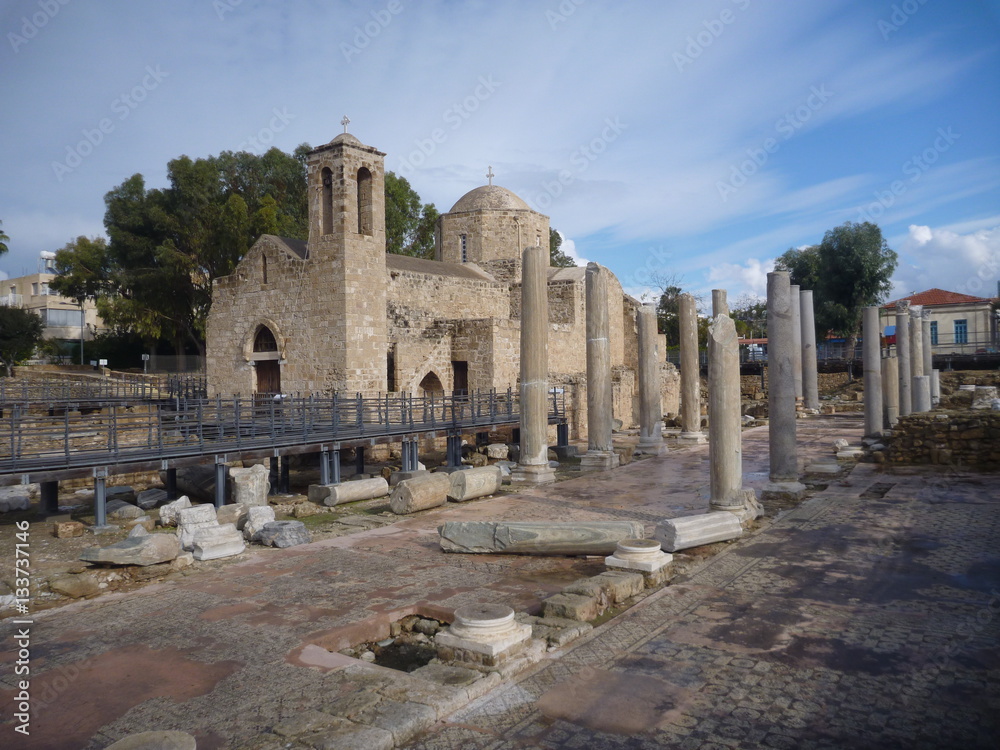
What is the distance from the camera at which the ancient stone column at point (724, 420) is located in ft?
33.1

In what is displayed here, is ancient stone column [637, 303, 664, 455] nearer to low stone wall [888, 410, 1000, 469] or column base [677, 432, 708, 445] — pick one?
column base [677, 432, 708, 445]

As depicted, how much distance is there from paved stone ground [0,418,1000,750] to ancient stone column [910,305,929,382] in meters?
16.1

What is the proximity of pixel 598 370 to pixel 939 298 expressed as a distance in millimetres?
43087

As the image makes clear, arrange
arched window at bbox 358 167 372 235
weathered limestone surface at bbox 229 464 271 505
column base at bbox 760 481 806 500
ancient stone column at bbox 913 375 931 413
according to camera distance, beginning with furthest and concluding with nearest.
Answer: ancient stone column at bbox 913 375 931 413, arched window at bbox 358 167 372 235, weathered limestone surface at bbox 229 464 271 505, column base at bbox 760 481 806 500

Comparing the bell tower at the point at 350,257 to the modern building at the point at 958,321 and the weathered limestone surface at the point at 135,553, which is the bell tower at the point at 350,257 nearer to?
the weathered limestone surface at the point at 135,553

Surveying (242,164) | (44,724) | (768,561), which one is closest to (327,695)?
(44,724)

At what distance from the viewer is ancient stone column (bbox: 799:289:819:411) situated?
2645 cm

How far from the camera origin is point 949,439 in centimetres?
1555

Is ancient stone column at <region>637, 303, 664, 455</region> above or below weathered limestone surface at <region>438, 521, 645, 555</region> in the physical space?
above

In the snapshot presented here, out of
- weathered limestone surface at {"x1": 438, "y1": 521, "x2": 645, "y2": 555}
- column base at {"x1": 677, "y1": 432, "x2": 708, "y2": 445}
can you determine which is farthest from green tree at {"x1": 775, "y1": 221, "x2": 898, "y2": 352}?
weathered limestone surface at {"x1": 438, "y1": 521, "x2": 645, "y2": 555}

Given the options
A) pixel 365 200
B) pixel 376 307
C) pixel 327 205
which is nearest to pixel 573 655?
pixel 376 307

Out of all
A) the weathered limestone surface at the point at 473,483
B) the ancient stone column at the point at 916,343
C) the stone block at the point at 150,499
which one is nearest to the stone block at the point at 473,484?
the weathered limestone surface at the point at 473,483

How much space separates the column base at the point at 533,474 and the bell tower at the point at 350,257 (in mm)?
6968

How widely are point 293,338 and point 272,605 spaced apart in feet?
50.0
